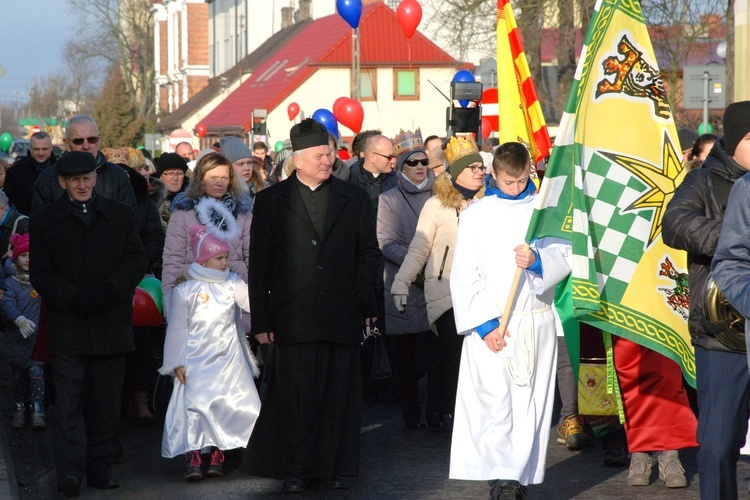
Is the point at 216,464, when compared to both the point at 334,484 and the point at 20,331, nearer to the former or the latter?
the point at 334,484

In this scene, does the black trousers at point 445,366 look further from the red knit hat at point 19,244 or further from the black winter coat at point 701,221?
the black winter coat at point 701,221

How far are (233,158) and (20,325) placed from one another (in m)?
2.64

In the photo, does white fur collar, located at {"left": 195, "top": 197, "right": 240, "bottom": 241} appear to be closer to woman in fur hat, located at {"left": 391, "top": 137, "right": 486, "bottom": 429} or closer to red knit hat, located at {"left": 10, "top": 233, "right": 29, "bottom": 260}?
woman in fur hat, located at {"left": 391, "top": 137, "right": 486, "bottom": 429}

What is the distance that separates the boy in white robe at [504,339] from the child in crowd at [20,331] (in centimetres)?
385

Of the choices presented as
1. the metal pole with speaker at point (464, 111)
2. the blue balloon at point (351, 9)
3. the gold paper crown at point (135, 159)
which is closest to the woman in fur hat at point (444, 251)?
the gold paper crown at point (135, 159)

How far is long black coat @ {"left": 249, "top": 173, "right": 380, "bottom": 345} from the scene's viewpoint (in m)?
7.33

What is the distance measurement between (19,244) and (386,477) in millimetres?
3603

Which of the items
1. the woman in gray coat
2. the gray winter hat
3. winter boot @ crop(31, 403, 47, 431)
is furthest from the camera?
the gray winter hat

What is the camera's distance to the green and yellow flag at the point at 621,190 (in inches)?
256

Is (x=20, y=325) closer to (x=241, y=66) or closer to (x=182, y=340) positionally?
(x=182, y=340)

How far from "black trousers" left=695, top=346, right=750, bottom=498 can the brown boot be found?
16.9 feet

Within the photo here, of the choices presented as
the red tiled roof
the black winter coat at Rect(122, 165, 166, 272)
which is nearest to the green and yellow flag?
the black winter coat at Rect(122, 165, 166, 272)

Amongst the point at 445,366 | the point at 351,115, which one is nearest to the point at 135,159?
the point at 445,366

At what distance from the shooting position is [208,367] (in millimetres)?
7812
